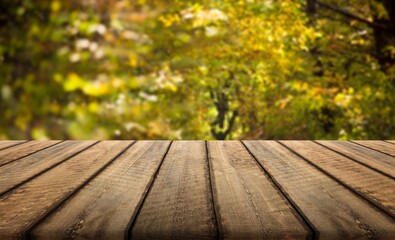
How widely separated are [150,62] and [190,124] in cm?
286

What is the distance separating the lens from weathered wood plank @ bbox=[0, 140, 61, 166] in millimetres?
2119

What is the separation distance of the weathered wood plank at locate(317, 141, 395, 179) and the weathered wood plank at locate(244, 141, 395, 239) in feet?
0.97

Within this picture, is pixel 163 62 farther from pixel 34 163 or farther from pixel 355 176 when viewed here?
pixel 355 176

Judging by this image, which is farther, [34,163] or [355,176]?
[34,163]

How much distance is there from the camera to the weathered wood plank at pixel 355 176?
138 centimetres

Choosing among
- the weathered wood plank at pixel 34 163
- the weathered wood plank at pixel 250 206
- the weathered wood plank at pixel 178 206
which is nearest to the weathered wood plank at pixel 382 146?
the weathered wood plank at pixel 250 206

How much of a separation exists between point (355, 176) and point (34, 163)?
1349mm

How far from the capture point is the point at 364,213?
1207 mm

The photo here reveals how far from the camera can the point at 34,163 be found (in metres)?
1.96

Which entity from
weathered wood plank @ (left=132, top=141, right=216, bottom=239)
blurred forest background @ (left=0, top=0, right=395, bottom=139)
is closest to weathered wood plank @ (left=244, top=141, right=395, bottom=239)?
weathered wood plank @ (left=132, top=141, right=216, bottom=239)

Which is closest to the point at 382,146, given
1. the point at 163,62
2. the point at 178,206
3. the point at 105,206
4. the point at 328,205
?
the point at 328,205

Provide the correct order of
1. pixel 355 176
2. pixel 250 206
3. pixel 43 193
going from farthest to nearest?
pixel 355 176 < pixel 43 193 < pixel 250 206

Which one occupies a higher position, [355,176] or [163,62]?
[163,62]

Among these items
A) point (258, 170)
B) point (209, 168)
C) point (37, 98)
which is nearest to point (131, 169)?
point (209, 168)
